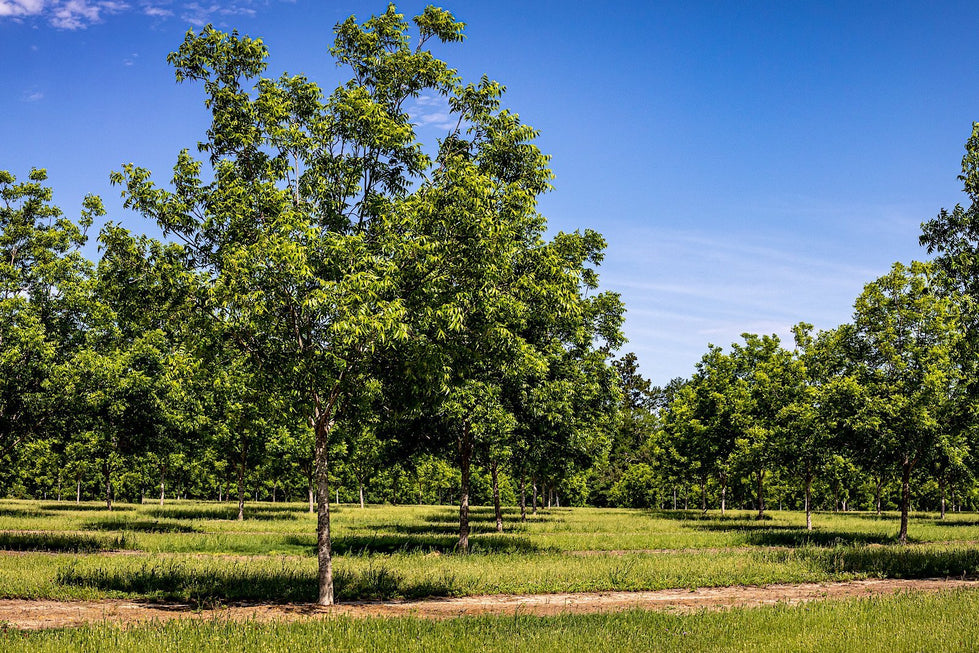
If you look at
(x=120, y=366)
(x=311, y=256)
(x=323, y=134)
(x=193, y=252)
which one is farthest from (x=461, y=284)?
(x=120, y=366)

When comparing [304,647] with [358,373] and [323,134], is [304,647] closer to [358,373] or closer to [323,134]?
[358,373]

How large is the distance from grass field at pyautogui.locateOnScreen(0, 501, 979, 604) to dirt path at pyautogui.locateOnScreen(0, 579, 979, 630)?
85 cm

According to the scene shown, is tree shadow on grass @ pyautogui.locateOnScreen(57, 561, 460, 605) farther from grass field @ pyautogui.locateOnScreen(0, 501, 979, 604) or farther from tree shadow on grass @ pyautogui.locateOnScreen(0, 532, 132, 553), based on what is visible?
tree shadow on grass @ pyautogui.locateOnScreen(0, 532, 132, 553)

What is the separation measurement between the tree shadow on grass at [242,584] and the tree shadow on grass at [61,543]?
6.93m

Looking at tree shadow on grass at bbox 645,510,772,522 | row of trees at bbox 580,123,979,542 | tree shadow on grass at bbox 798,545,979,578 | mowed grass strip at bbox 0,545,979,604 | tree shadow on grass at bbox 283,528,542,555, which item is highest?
row of trees at bbox 580,123,979,542

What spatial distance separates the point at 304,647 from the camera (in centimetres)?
1059

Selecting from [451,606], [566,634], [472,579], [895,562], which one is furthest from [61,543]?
[895,562]

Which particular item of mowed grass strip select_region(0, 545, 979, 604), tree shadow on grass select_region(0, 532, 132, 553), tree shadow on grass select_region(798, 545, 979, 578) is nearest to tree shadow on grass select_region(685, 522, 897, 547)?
tree shadow on grass select_region(798, 545, 979, 578)

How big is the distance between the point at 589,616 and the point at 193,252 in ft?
40.2

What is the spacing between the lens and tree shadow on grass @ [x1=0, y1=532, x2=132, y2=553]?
85.0ft

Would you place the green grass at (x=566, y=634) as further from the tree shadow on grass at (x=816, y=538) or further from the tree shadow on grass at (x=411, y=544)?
the tree shadow on grass at (x=816, y=538)

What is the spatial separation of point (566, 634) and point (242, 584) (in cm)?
996

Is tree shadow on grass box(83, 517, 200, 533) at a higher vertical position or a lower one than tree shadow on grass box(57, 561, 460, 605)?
lower

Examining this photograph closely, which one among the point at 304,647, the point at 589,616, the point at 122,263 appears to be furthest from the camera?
the point at 122,263
